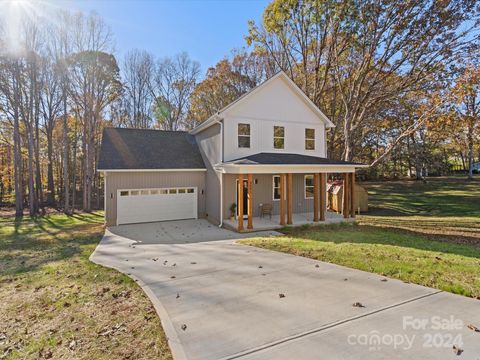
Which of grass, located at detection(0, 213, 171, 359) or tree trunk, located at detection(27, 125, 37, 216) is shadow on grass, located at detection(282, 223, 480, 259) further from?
tree trunk, located at detection(27, 125, 37, 216)

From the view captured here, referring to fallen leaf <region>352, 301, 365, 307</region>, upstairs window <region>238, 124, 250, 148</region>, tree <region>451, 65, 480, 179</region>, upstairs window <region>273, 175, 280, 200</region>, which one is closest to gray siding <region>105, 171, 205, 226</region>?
upstairs window <region>238, 124, 250, 148</region>

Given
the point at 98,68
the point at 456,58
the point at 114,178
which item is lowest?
the point at 114,178

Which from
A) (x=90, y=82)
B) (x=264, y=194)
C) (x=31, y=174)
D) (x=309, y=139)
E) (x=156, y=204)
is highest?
(x=90, y=82)

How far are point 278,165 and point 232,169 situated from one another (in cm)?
201

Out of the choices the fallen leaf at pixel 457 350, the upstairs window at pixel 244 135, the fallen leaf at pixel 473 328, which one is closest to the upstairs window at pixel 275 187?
the upstairs window at pixel 244 135

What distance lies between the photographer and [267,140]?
14.2m

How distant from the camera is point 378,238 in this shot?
9.77 meters

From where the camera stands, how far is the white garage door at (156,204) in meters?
13.5

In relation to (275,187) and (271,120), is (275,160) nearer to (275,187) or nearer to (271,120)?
(275,187)

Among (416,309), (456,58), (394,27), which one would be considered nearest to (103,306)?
(416,309)

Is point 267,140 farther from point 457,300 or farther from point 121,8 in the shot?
point 457,300

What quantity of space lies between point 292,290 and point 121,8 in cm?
1333

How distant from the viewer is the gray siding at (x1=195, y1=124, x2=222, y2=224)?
13.7 metres

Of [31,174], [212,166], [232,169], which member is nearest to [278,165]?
[232,169]
